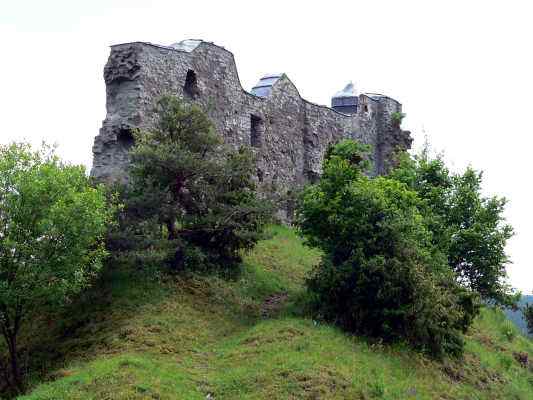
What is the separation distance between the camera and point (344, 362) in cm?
1644

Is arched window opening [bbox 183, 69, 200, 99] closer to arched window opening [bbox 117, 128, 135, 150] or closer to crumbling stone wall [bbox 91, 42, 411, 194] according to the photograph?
crumbling stone wall [bbox 91, 42, 411, 194]

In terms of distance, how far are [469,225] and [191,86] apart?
9820 millimetres

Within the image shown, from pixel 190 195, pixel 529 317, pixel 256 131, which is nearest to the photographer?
pixel 190 195

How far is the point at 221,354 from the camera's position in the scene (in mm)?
16531

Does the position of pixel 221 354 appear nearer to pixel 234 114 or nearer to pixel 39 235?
pixel 39 235

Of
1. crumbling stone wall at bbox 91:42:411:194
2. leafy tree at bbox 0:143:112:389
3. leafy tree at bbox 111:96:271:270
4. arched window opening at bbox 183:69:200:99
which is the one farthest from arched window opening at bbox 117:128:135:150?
leafy tree at bbox 0:143:112:389

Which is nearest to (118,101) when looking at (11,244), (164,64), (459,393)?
(164,64)

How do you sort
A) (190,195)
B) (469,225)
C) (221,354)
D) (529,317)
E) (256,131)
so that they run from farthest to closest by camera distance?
(529,317) → (256,131) → (469,225) → (190,195) → (221,354)

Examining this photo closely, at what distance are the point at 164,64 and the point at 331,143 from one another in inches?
412

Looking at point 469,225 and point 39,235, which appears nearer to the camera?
point 39,235

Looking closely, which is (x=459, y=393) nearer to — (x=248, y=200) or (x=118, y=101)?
(x=248, y=200)

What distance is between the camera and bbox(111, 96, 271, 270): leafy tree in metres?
18.9

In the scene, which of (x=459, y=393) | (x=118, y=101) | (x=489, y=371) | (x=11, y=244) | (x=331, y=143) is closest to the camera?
(x=11, y=244)

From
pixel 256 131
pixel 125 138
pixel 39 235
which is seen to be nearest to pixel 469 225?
pixel 256 131
